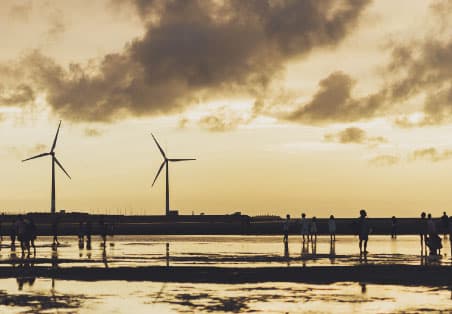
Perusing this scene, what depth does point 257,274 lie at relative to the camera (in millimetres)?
33406

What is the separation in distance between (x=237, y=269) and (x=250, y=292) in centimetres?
941

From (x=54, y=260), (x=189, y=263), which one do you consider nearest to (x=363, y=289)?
(x=189, y=263)

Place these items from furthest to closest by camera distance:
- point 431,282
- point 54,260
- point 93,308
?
point 54,260 < point 431,282 < point 93,308

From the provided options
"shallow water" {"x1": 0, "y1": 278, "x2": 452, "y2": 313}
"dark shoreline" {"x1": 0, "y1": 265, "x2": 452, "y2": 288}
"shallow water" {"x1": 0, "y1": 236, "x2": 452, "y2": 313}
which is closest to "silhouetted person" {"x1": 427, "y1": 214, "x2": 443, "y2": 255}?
"dark shoreline" {"x1": 0, "y1": 265, "x2": 452, "y2": 288}

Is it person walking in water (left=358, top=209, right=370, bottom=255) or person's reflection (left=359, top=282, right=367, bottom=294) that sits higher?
person walking in water (left=358, top=209, right=370, bottom=255)

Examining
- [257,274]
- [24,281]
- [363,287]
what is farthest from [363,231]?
[24,281]

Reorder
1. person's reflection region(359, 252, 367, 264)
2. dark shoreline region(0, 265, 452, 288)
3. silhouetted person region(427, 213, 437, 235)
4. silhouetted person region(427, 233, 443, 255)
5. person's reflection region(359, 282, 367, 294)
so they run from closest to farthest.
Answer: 1. person's reflection region(359, 282, 367, 294)
2. dark shoreline region(0, 265, 452, 288)
3. person's reflection region(359, 252, 367, 264)
4. silhouetted person region(427, 233, 443, 255)
5. silhouetted person region(427, 213, 437, 235)

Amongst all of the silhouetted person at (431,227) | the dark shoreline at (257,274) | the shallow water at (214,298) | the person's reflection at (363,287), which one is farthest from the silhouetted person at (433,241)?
the shallow water at (214,298)

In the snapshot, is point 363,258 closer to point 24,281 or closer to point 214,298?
point 24,281

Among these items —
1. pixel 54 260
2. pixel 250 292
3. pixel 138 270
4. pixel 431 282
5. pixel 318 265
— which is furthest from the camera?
pixel 54 260

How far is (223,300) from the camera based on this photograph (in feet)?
79.4

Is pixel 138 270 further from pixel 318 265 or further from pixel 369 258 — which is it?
pixel 369 258

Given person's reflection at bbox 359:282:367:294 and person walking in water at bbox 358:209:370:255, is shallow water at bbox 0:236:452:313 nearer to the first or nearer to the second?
person's reflection at bbox 359:282:367:294

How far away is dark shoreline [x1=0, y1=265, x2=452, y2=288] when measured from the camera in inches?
1214
